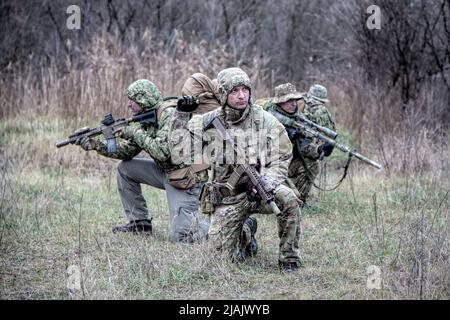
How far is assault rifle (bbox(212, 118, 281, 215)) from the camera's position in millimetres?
5012

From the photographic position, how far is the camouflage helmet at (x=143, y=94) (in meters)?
6.33

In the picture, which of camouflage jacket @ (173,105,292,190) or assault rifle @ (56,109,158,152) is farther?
assault rifle @ (56,109,158,152)

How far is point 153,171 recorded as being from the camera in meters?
6.60

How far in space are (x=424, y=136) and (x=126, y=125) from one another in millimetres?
4565

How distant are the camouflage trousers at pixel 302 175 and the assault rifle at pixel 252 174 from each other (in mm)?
2451

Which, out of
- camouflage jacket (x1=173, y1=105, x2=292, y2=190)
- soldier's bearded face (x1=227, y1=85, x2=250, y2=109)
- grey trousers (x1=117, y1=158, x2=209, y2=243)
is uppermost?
soldier's bearded face (x1=227, y1=85, x2=250, y2=109)

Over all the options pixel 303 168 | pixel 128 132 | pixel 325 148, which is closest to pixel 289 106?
pixel 325 148

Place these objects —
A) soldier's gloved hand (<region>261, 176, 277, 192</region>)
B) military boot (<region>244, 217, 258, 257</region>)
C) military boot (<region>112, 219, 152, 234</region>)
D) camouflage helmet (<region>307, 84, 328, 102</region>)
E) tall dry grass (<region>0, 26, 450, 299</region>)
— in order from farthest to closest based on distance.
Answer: camouflage helmet (<region>307, 84, 328, 102</region>), military boot (<region>112, 219, 152, 234</region>), military boot (<region>244, 217, 258, 257</region>), soldier's gloved hand (<region>261, 176, 277, 192</region>), tall dry grass (<region>0, 26, 450, 299</region>)

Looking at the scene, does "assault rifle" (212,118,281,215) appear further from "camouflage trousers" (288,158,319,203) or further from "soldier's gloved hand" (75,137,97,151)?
"camouflage trousers" (288,158,319,203)

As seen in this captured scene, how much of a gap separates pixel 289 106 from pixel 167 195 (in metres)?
1.65

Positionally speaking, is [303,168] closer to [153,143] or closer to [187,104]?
[153,143]

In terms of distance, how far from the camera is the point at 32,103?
11133 mm

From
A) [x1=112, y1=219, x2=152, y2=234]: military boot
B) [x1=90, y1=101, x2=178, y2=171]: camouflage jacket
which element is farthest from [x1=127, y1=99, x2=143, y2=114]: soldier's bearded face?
[x1=112, y1=219, x2=152, y2=234]: military boot
